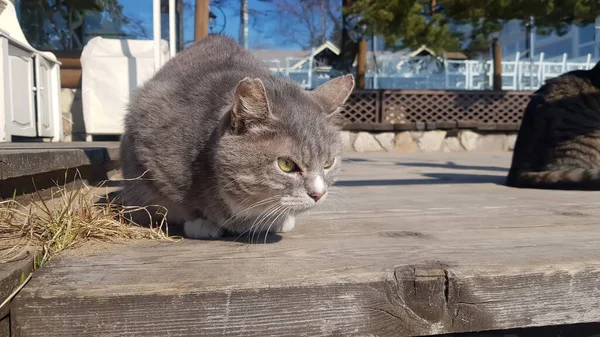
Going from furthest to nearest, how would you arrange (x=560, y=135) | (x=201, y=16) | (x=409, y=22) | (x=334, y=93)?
(x=409, y=22) < (x=201, y=16) < (x=560, y=135) < (x=334, y=93)

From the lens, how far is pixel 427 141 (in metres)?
8.93

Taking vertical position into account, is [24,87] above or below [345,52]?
below

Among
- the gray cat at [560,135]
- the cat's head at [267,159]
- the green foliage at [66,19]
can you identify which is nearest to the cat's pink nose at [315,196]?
the cat's head at [267,159]

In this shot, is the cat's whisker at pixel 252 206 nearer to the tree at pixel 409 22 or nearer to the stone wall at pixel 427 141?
the tree at pixel 409 22

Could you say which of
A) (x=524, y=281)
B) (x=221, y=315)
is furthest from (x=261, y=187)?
(x=524, y=281)

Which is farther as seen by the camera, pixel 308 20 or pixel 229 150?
pixel 308 20

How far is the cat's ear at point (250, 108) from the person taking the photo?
1.46m

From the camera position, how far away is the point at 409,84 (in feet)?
31.4

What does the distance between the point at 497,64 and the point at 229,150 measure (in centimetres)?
908

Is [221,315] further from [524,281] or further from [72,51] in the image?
[72,51]

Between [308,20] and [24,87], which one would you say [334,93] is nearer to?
[24,87]

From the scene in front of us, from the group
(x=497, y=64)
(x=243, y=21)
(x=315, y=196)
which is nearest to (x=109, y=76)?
(x=243, y=21)

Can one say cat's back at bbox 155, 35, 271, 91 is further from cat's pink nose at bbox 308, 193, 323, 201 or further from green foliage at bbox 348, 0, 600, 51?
green foliage at bbox 348, 0, 600, 51

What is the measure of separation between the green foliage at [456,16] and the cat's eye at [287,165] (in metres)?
6.58
